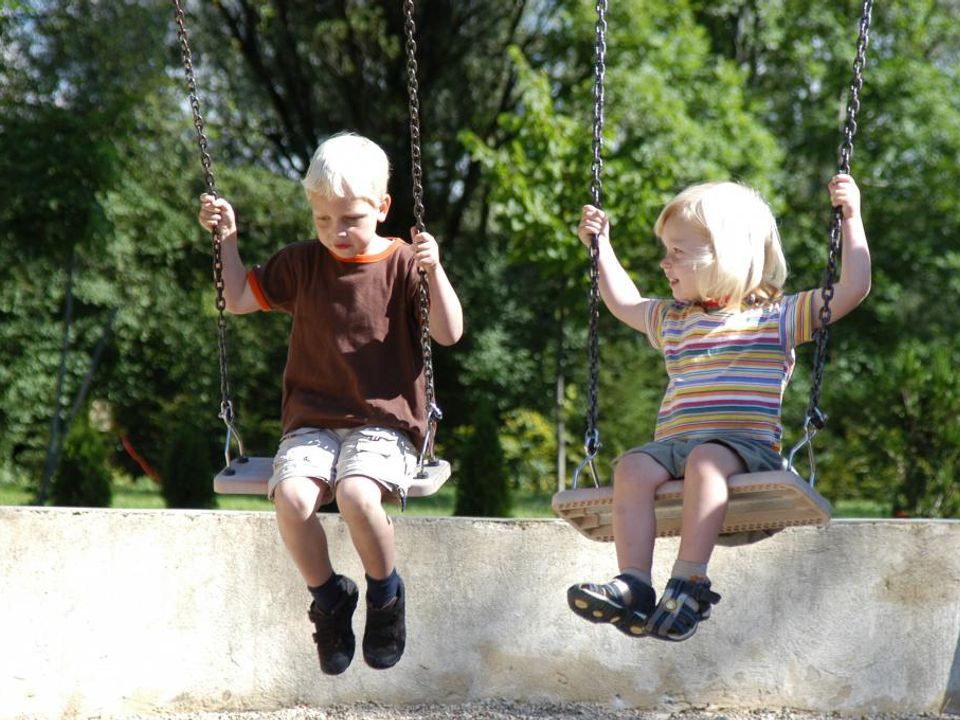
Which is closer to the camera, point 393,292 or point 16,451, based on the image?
point 393,292

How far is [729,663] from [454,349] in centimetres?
1278

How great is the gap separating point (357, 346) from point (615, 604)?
1.13 metres

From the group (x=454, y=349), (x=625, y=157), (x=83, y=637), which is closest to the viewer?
(x=83, y=637)

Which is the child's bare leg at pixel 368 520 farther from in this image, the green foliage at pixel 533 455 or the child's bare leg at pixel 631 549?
the green foliage at pixel 533 455

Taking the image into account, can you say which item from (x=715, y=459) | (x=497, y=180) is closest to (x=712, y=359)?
(x=715, y=459)

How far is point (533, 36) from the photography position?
1928cm

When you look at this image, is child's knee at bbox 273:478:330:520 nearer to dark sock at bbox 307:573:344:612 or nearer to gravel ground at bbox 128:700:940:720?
dark sock at bbox 307:573:344:612

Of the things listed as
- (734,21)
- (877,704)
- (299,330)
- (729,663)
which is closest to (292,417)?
(299,330)

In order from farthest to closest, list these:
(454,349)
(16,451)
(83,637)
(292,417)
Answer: (454,349), (16,451), (83,637), (292,417)

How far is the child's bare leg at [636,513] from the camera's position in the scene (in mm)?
3424

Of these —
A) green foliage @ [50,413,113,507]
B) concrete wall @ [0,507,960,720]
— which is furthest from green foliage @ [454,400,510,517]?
concrete wall @ [0,507,960,720]

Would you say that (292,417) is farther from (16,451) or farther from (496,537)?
(16,451)

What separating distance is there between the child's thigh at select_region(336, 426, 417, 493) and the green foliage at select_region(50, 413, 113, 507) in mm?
8155

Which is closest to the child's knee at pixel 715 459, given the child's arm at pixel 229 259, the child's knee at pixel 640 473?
the child's knee at pixel 640 473
